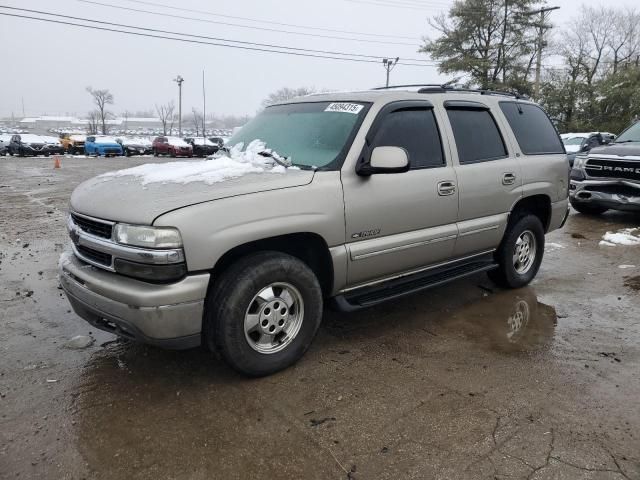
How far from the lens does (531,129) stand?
199 inches

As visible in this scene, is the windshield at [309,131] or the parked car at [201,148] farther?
the parked car at [201,148]

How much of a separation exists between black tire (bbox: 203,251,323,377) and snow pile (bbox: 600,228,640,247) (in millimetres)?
5885

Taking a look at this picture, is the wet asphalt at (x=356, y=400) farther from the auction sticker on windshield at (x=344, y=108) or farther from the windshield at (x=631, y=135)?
the windshield at (x=631, y=135)

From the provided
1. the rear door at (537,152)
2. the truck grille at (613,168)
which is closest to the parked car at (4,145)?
the truck grille at (613,168)

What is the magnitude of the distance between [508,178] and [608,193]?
5172 millimetres

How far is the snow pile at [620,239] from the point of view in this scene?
729cm

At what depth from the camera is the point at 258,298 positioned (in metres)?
3.05

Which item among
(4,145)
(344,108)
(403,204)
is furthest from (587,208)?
(4,145)

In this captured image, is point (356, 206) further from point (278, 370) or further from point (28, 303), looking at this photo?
point (28, 303)

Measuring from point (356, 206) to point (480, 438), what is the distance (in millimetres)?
1615

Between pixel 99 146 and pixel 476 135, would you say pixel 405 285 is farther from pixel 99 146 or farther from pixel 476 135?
pixel 99 146

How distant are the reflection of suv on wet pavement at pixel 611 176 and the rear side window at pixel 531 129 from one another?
3.70 m

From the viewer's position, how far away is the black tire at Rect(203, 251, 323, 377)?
290cm

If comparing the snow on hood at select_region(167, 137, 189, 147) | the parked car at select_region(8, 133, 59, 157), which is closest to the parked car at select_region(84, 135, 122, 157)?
the parked car at select_region(8, 133, 59, 157)
